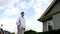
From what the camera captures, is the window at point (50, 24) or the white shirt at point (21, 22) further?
the window at point (50, 24)

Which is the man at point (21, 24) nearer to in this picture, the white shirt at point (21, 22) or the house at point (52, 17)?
the white shirt at point (21, 22)

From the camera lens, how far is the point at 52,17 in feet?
71.8

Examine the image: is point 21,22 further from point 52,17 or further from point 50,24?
point 50,24

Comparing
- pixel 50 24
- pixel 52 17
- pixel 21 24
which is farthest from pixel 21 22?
pixel 50 24

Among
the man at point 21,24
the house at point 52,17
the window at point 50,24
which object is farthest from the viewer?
the window at point 50,24

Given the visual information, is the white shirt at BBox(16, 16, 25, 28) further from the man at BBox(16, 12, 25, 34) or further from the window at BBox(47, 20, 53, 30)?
the window at BBox(47, 20, 53, 30)

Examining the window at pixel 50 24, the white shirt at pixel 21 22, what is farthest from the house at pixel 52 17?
the white shirt at pixel 21 22

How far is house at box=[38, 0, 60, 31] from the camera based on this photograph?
20.8m

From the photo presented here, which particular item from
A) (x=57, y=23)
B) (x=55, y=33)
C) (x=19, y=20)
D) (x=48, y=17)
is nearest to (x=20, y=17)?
(x=19, y=20)

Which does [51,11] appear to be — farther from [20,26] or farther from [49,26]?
[20,26]

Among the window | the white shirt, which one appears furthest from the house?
the white shirt

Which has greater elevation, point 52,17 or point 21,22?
point 52,17

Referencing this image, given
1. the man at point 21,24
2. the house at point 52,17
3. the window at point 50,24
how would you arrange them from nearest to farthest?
the man at point 21,24, the house at point 52,17, the window at point 50,24

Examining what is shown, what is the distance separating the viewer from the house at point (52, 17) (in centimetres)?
2080
